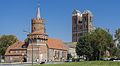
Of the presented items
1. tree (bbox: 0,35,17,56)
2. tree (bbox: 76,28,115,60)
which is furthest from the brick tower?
tree (bbox: 0,35,17,56)

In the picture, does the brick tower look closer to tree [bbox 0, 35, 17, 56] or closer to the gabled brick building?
the gabled brick building

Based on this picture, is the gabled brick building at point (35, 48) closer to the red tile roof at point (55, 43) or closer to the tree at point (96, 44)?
the red tile roof at point (55, 43)

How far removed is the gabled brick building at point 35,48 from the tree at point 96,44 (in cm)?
1369

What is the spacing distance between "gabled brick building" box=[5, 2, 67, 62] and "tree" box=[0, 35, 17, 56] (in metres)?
10.2

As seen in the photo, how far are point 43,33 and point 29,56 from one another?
10.8m

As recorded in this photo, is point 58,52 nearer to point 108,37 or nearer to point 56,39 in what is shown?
point 56,39

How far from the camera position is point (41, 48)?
133250 millimetres

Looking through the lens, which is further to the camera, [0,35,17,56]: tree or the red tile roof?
[0,35,17,56]: tree

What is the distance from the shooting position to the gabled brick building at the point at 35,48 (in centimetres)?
13112

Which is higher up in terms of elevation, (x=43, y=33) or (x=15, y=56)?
(x=43, y=33)

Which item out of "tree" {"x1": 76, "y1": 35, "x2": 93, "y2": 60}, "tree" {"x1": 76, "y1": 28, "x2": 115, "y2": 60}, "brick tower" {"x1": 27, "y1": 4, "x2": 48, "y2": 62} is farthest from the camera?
"brick tower" {"x1": 27, "y1": 4, "x2": 48, "y2": 62}

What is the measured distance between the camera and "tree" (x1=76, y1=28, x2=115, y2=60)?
118 meters

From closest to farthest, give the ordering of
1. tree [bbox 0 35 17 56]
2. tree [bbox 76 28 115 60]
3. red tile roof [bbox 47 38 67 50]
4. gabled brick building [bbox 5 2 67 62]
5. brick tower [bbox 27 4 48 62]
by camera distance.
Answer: tree [bbox 76 28 115 60], brick tower [bbox 27 4 48 62], gabled brick building [bbox 5 2 67 62], red tile roof [bbox 47 38 67 50], tree [bbox 0 35 17 56]

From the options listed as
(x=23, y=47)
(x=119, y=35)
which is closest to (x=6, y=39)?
(x=23, y=47)
